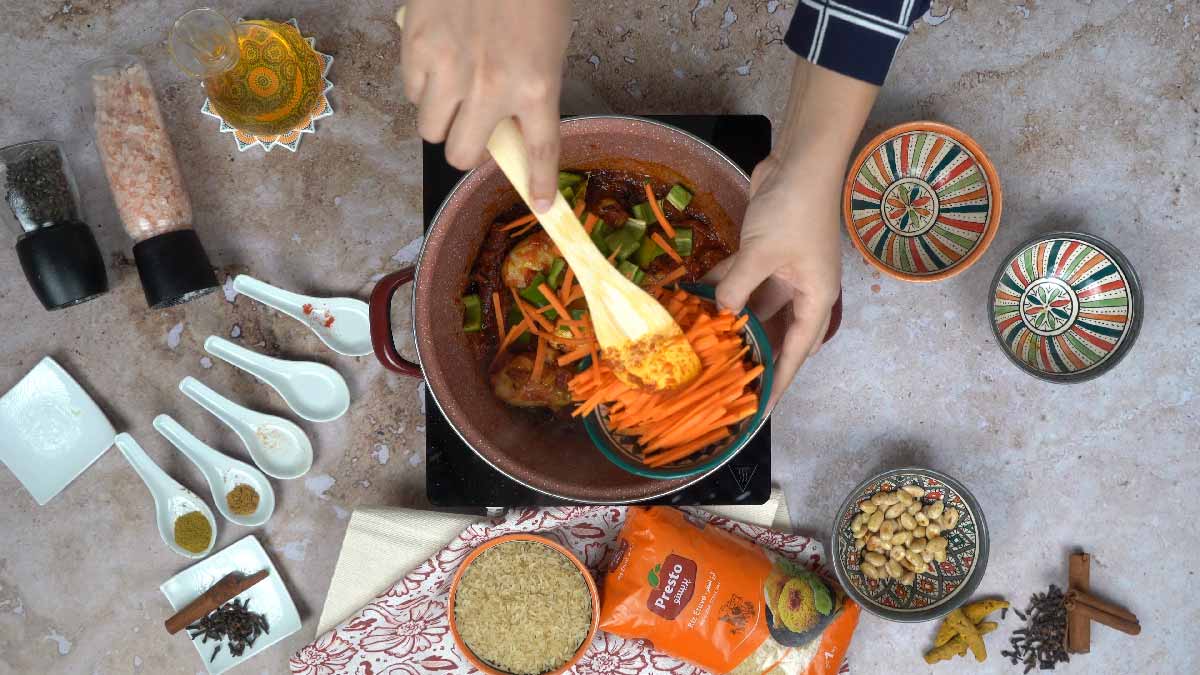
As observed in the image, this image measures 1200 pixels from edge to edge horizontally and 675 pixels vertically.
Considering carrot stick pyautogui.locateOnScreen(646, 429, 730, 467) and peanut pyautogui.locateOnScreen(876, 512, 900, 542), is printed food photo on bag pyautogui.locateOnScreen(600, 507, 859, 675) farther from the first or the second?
carrot stick pyautogui.locateOnScreen(646, 429, 730, 467)

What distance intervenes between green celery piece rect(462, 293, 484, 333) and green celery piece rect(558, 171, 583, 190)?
261 millimetres

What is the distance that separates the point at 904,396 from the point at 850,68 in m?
0.84

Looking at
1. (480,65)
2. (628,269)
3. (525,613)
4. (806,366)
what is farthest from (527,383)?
(480,65)

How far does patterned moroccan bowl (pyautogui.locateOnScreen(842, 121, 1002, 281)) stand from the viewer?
1.53 m

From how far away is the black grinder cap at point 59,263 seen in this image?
1.48 m

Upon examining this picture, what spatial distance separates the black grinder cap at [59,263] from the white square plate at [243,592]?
605 mm

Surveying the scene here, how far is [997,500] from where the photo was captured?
5.44ft

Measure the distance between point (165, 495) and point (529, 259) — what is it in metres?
0.96

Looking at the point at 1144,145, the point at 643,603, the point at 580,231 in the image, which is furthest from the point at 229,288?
the point at 1144,145

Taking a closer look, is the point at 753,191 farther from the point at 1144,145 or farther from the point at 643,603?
the point at 1144,145

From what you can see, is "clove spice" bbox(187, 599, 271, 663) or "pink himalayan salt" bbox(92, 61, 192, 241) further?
"clove spice" bbox(187, 599, 271, 663)

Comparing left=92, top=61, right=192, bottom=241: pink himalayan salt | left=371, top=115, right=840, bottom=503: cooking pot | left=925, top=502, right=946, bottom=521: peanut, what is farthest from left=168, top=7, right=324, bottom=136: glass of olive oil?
left=925, top=502, right=946, bottom=521: peanut

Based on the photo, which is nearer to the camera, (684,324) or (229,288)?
(684,324)

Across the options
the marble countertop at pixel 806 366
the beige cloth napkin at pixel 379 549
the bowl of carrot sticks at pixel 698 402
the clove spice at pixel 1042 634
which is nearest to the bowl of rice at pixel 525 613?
the beige cloth napkin at pixel 379 549
